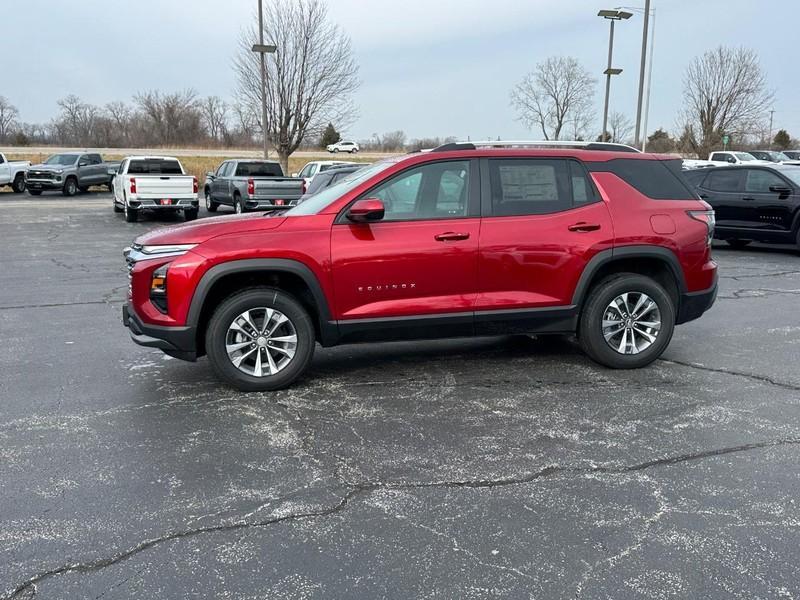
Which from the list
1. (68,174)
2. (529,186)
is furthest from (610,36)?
(529,186)

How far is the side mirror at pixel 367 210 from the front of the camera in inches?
201

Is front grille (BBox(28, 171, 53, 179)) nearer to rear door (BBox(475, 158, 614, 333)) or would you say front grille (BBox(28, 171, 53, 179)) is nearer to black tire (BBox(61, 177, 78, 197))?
black tire (BBox(61, 177, 78, 197))

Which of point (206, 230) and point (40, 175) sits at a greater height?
point (40, 175)

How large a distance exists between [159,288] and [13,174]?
32.6 metres

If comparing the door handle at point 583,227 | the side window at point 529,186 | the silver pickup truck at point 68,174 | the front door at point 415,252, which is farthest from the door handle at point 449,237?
the silver pickup truck at point 68,174

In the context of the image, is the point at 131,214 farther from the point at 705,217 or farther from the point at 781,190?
the point at 705,217

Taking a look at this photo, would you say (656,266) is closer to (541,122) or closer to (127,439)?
(127,439)

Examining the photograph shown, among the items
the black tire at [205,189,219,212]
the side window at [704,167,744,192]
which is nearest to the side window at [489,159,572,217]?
the side window at [704,167,744,192]

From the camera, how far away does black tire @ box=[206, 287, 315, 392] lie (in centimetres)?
516

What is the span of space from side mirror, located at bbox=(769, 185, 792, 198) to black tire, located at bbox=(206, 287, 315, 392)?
11137 mm

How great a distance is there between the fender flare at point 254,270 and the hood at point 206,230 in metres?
0.25

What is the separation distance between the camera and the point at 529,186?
5.75 m

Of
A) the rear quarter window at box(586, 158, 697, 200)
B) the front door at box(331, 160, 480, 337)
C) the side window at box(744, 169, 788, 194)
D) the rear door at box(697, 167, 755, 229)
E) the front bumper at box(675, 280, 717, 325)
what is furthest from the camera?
the rear door at box(697, 167, 755, 229)

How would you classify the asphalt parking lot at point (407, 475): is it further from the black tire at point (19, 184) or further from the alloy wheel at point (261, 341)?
the black tire at point (19, 184)
